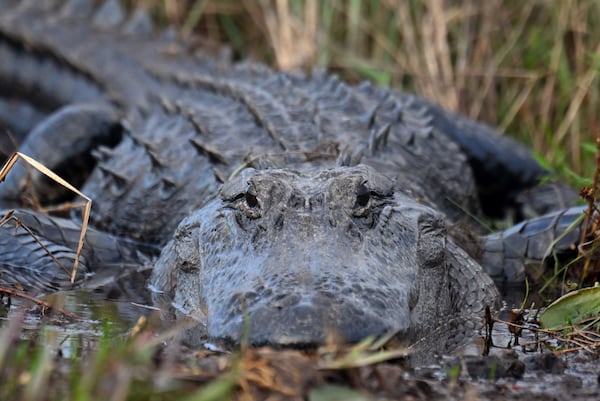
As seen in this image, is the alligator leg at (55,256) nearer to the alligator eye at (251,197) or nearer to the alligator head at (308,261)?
the alligator head at (308,261)

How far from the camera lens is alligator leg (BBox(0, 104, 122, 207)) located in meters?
5.11

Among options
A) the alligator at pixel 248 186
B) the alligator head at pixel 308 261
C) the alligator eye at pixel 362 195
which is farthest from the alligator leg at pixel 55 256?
the alligator eye at pixel 362 195

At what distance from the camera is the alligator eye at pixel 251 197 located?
3.07m

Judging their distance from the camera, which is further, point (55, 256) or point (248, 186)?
point (55, 256)

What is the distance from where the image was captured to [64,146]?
17.1ft

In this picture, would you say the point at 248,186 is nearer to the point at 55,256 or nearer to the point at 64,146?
the point at 55,256

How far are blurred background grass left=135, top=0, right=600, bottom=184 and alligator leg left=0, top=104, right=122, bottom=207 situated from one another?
1650mm

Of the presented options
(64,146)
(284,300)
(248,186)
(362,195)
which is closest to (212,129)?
(64,146)

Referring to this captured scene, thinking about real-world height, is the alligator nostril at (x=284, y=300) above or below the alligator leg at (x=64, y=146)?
below

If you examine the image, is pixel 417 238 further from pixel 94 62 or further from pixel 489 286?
pixel 94 62

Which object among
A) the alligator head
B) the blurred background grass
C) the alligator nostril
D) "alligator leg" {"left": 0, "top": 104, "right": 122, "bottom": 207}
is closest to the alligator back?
"alligator leg" {"left": 0, "top": 104, "right": 122, "bottom": 207}

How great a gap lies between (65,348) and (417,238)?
1.22 metres

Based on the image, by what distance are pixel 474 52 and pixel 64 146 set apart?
8.91ft

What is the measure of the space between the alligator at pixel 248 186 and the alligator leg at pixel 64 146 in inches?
Result: 0.4
